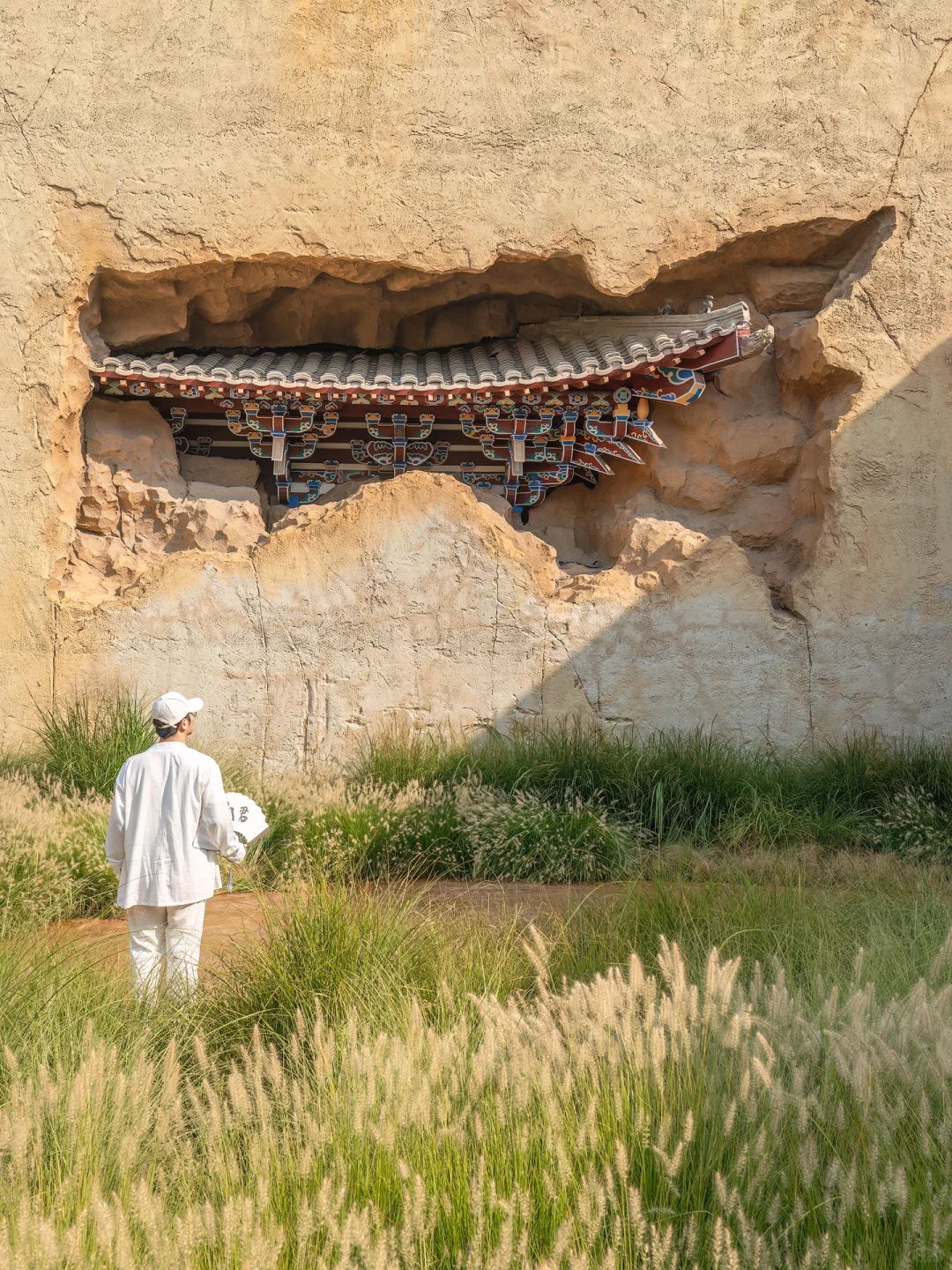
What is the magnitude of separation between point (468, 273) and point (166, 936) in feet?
23.2

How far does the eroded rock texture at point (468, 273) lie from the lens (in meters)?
9.88

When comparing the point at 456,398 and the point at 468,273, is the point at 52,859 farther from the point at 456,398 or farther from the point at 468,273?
the point at 468,273

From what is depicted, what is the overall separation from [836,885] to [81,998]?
4.32 metres

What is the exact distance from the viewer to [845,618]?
Answer: 1002 cm

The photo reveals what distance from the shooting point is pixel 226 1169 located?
9.71ft

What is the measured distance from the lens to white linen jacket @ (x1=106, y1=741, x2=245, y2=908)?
5.04 metres

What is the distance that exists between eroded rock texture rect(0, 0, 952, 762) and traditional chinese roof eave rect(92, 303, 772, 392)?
572mm

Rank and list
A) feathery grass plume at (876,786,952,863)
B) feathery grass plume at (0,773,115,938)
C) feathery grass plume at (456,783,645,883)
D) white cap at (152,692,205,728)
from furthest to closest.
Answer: feathery grass plume at (876,786,952,863)
feathery grass plume at (456,783,645,883)
feathery grass plume at (0,773,115,938)
white cap at (152,692,205,728)

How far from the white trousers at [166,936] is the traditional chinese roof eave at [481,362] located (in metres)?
5.83


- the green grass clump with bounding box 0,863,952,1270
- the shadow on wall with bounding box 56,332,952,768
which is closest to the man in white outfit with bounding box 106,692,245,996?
the green grass clump with bounding box 0,863,952,1270

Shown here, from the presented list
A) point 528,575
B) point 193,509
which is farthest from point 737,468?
point 193,509

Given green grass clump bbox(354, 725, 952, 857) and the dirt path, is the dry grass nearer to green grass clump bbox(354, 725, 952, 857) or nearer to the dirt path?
the dirt path

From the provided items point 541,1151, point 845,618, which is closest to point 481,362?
point 845,618

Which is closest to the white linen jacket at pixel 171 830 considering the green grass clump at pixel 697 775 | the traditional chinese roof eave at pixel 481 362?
the green grass clump at pixel 697 775
